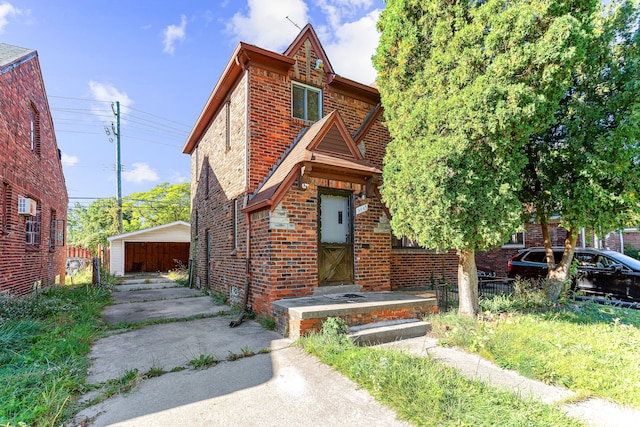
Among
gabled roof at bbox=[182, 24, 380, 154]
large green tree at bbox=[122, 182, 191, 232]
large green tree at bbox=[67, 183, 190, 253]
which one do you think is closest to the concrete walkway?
gabled roof at bbox=[182, 24, 380, 154]

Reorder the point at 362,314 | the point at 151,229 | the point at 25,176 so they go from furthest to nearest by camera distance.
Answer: the point at 151,229, the point at 25,176, the point at 362,314

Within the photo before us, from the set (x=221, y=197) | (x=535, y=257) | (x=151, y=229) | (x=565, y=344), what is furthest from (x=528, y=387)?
(x=151, y=229)

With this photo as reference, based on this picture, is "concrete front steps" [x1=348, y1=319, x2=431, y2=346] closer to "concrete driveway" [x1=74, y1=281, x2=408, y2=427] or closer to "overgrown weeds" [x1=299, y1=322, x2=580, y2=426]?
"overgrown weeds" [x1=299, y1=322, x2=580, y2=426]

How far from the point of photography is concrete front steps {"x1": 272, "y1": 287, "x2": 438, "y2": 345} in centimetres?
511

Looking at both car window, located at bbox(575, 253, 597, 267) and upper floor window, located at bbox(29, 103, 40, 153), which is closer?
car window, located at bbox(575, 253, 597, 267)

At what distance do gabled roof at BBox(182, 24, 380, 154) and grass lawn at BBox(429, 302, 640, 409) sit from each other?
6422 millimetres

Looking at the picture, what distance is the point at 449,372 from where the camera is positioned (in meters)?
3.69

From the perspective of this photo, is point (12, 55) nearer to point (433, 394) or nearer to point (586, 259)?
point (433, 394)

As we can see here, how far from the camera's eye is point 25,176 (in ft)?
26.6

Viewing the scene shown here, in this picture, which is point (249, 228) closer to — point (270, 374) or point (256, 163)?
point (256, 163)

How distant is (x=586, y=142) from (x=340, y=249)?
549 cm

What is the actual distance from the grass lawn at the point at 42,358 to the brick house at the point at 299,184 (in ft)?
10.3

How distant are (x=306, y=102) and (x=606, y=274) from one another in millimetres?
9447

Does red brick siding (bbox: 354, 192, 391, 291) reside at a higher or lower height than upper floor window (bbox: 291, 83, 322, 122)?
lower
